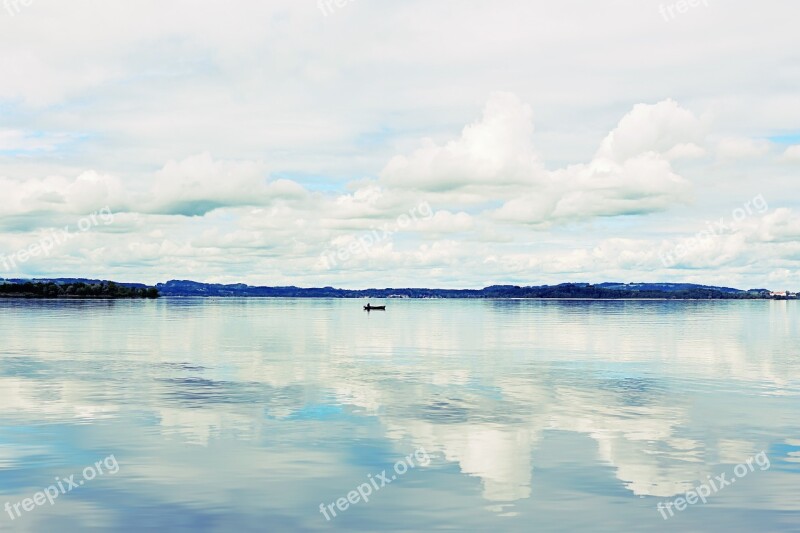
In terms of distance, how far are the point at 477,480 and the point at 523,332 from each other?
298 feet

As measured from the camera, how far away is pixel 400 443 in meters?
32.5

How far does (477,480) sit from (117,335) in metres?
87.9

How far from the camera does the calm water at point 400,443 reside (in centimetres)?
2303

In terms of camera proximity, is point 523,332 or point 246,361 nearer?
point 246,361

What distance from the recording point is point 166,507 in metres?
23.4

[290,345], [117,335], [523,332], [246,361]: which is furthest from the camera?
[523,332]

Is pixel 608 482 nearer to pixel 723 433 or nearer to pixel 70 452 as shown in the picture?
pixel 723 433

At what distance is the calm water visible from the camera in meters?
23.0

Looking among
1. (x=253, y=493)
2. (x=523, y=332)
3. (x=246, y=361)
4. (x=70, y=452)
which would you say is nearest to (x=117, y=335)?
(x=246, y=361)

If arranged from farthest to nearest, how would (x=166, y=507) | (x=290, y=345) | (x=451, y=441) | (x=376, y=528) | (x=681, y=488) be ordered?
(x=290, y=345) < (x=451, y=441) < (x=681, y=488) < (x=166, y=507) < (x=376, y=528)

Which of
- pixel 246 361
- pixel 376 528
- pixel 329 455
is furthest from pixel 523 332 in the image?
pixel 376 528

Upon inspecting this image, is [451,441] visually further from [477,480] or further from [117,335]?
[117,335]

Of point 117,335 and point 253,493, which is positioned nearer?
point 253,493

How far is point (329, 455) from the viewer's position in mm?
30219
